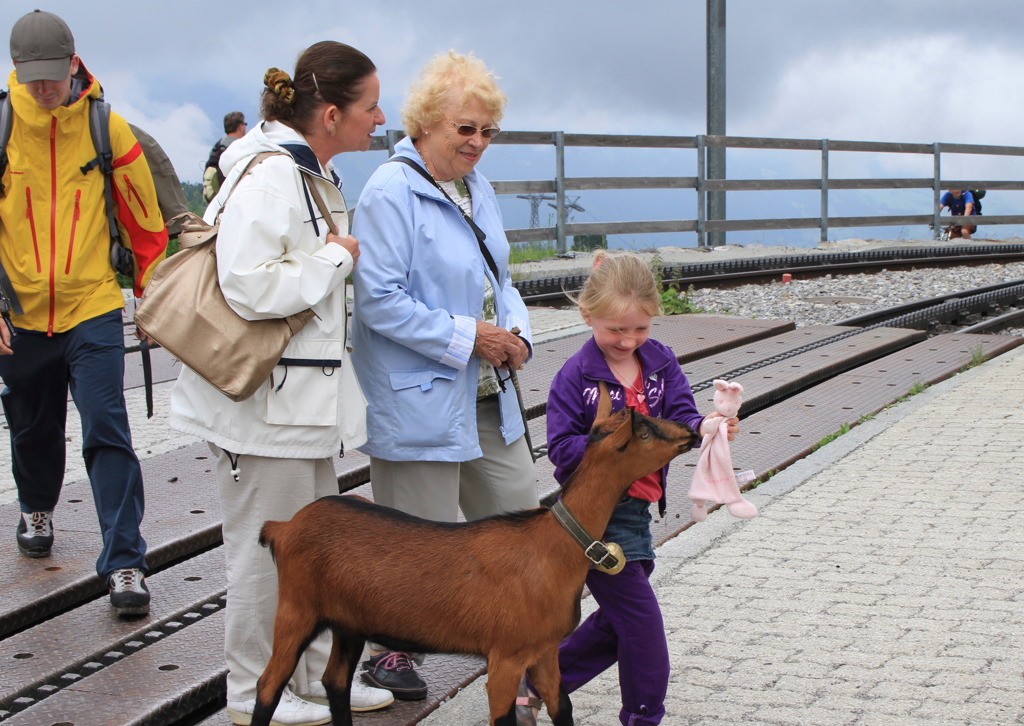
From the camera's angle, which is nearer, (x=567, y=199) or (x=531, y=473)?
(x=531, y=473)

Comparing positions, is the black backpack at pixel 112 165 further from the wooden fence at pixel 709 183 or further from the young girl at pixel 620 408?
the wooden fence at pixel 709 183

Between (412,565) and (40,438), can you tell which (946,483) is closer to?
(412,565)

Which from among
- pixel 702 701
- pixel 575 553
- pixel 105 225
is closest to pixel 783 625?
pixel 702 701

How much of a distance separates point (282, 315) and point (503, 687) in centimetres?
119

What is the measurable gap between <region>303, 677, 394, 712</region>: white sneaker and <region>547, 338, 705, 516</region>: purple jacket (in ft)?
3.08

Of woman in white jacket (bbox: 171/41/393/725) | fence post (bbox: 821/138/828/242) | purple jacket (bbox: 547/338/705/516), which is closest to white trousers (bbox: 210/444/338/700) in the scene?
woman in white jacket (bbox: 171/41/393/725)

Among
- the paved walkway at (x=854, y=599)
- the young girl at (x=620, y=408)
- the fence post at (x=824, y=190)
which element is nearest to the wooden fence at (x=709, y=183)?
the fence post at (x=824, y=190)

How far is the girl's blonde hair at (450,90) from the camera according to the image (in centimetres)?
366

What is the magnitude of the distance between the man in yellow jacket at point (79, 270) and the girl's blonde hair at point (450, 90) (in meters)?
1.52

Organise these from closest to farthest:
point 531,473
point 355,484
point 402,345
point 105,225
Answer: point 402,345 → point 531,473 → point 105,225 → point 355,484

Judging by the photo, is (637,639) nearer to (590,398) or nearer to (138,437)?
(590,398)

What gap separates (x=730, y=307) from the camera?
14.2 metres

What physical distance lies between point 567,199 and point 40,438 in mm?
14769

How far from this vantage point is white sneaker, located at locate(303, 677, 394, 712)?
3.67 m
